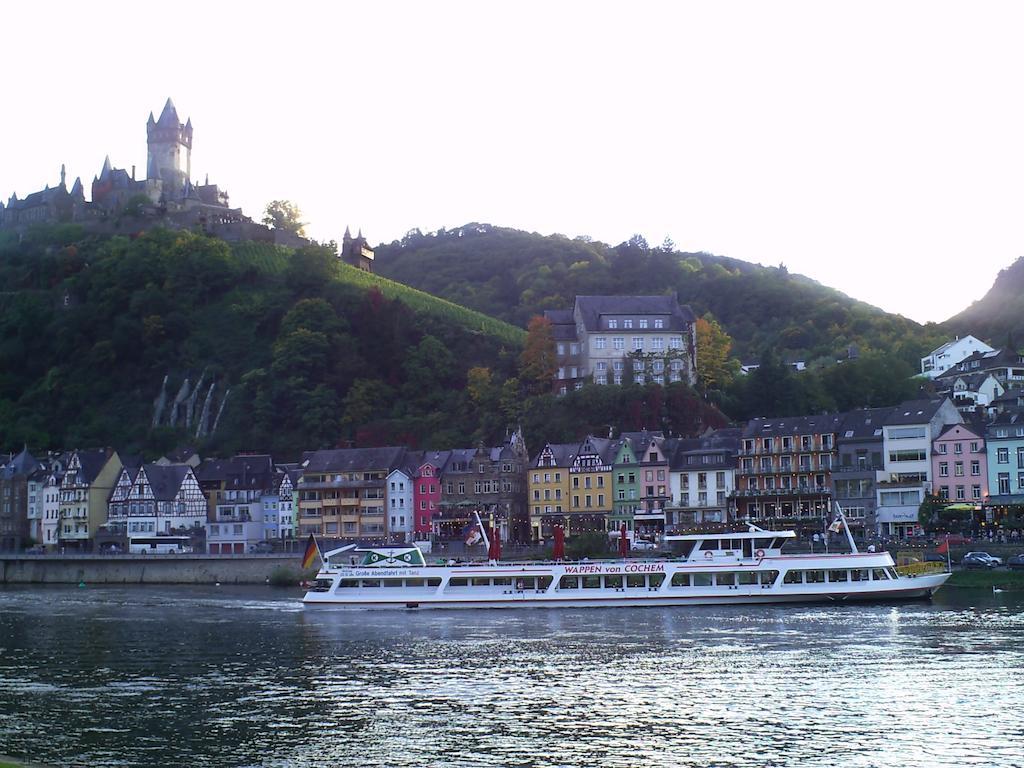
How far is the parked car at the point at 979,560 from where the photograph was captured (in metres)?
69.6

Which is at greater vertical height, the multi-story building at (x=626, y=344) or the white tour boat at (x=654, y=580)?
the multi-story building at (x=626, y=344)

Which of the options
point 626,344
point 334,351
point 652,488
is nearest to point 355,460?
point 626,344

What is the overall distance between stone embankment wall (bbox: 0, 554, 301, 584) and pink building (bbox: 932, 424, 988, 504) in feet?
141

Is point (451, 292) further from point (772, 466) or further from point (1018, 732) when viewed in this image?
point (1018, 732)

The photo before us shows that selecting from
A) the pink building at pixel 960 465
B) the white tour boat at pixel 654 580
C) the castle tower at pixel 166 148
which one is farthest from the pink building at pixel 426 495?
the castle tower at pixel 166 148

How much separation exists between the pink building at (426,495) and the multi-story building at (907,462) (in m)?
34.5

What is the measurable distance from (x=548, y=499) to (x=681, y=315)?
957 inches

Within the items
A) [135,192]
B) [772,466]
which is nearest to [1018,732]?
[772,466]

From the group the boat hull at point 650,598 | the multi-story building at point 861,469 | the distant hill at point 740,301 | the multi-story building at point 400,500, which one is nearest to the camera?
the boat hull at point 650,598

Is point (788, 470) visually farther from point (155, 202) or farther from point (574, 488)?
point (155, 202)

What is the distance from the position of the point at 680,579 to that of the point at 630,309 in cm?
5262

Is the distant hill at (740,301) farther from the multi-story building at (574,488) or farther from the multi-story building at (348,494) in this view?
the multi-story building at (348,494)

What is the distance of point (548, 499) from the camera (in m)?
101

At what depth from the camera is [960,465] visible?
85938 mm
